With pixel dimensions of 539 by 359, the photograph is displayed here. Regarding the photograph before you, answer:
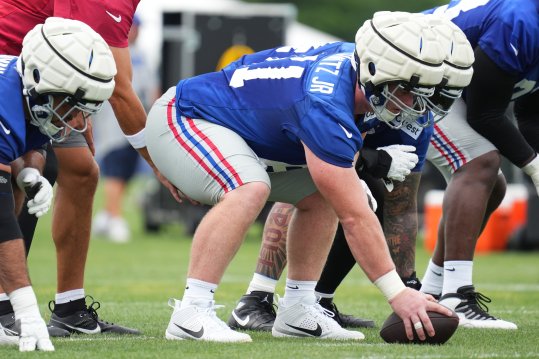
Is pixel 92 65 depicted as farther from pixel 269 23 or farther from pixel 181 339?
pixel 269 23

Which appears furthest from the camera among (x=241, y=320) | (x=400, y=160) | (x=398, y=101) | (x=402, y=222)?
(x=402, y=222)

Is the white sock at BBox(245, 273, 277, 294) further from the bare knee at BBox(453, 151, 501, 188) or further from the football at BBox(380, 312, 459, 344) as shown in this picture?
the bare knee at BBox(453, 151, 501, 188)

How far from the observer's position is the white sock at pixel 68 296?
607 centimetres

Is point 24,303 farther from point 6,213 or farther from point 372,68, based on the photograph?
point 372,68

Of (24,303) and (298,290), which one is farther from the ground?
(24,303)

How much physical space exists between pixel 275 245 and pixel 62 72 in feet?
5.86

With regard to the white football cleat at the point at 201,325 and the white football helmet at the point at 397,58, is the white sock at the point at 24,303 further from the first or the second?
the white football helmet at the point at 397,58

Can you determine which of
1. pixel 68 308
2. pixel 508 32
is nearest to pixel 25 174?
pixel 68 308

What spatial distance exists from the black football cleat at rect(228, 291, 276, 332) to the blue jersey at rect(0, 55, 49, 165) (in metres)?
1.62

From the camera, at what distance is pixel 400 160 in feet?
18.9

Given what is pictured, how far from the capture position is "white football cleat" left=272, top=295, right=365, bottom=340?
19.4 ft

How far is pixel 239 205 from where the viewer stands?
5426mm

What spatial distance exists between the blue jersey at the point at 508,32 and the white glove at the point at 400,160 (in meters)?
0.93

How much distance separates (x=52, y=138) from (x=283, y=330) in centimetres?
153
